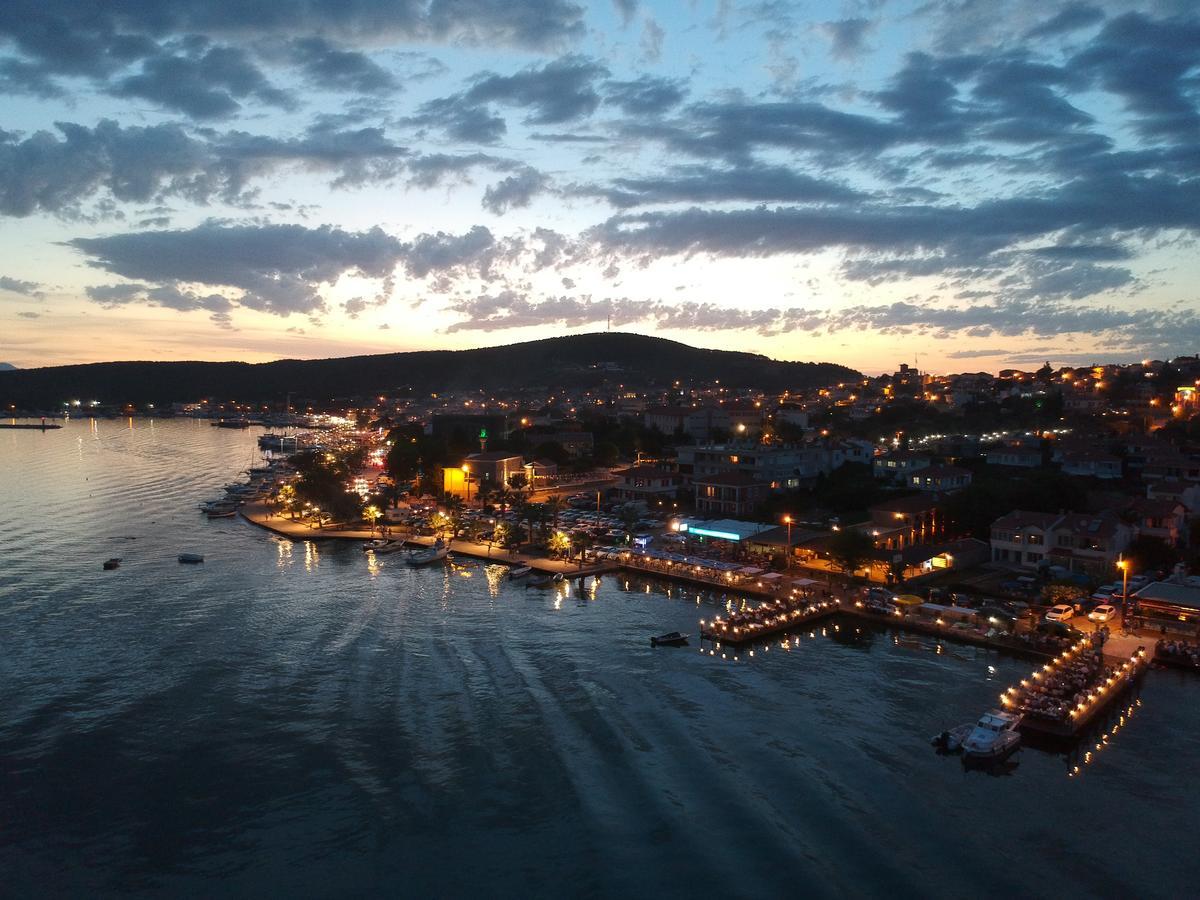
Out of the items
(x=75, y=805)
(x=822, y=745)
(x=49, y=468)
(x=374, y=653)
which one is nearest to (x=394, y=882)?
(x=75, y=805)

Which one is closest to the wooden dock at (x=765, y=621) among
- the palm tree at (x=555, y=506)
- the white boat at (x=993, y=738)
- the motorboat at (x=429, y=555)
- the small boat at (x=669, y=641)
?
the small boat at (x=669, y=641)

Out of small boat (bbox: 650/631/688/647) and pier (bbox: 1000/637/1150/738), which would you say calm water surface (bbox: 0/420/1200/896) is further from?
pier (bbox: 1000/637/1150/738)

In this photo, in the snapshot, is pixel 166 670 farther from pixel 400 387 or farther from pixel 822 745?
pixel 400 387

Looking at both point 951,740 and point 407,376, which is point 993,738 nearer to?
point 951,740

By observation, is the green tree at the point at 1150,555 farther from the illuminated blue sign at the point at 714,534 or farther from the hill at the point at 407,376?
the hill at the point at 407,376

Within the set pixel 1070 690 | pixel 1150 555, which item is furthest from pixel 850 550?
pixel 1070 690

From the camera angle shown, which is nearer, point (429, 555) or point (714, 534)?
point (714, 534)
